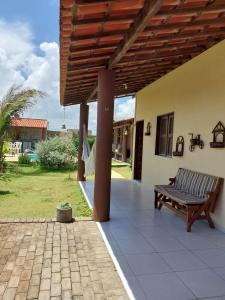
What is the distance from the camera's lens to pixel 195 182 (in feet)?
20.5

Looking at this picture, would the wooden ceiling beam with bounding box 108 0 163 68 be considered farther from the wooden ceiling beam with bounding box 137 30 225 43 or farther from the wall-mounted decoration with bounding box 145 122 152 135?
the wall-mounted decoration with bounding box 145 122 152 135

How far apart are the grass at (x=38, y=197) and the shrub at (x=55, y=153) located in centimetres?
313

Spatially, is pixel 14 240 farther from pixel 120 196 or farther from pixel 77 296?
pixel 120 196

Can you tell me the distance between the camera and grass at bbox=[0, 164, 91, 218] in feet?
21.9

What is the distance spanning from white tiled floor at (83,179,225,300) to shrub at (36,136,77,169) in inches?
348

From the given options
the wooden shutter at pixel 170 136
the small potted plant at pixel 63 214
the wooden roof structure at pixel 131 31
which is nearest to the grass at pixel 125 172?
the wooden shutter at pixel 170 136

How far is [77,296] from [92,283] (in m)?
0.29

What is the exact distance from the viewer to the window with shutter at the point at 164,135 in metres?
8.64

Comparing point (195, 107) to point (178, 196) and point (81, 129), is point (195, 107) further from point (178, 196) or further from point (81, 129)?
point (81, 129)

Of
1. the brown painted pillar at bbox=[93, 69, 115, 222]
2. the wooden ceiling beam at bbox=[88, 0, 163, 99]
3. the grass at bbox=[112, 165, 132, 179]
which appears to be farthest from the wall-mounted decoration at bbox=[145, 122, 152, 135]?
the wooden ceiling beam at bbox=[88, 0, 163, 99]

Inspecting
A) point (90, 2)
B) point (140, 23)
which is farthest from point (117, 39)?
point (90, 2)

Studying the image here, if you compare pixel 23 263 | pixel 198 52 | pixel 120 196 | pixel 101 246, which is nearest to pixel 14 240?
pixel 23 263

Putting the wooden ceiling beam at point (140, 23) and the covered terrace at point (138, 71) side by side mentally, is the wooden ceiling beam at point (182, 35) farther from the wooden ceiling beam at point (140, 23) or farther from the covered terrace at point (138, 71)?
the wooden ceiling beam at point (140, 23)

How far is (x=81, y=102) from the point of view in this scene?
11203 mm
